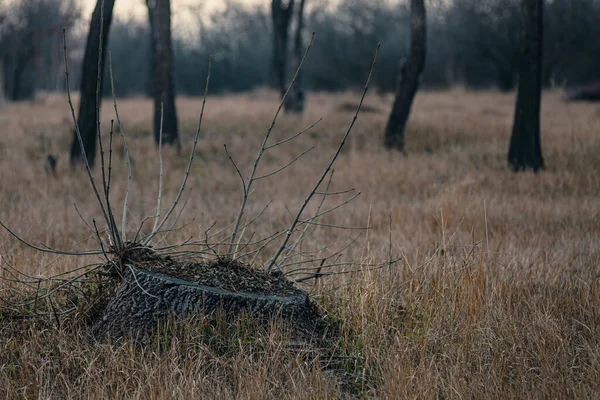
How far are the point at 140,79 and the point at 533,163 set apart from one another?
34.6 m

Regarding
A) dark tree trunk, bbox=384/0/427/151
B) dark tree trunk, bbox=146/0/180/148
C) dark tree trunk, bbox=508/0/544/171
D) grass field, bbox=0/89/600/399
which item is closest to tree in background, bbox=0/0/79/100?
dark tree trunk, bbox=146/0/180/148

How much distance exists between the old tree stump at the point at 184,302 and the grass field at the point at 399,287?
0.39ft

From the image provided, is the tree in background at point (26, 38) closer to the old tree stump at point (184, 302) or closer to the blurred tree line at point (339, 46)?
the blurred tree line at point (339, 46)

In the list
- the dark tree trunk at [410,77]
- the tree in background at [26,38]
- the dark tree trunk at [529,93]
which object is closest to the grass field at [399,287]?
the dark tree trunk at [529,93]

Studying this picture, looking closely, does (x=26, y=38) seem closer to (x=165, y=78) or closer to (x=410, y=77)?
(x=165, y=78)

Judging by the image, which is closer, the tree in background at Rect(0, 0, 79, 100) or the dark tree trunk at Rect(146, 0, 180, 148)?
the dark tree trunk at Rect(146, 0, 180, 148)

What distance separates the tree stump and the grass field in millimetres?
116

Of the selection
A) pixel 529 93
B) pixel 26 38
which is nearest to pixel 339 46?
pixel 26 38

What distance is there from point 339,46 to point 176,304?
32.1 meters

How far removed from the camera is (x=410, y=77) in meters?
11.9

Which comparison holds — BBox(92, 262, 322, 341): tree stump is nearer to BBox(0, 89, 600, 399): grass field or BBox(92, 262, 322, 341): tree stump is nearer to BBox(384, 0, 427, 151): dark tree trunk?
BBox(0, 89, 600, 399): grass field

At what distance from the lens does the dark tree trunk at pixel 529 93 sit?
912 centimetres

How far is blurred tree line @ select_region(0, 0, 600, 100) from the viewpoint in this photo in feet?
94.9

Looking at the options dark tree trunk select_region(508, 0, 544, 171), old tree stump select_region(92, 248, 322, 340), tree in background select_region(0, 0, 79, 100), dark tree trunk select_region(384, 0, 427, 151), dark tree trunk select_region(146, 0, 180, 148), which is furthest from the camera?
tree in background select_region(0, 0, 79, 100)
